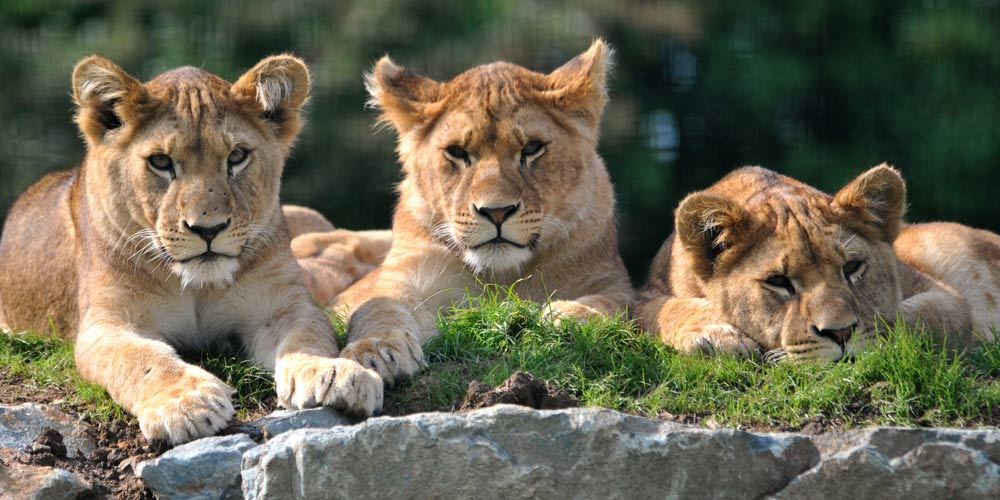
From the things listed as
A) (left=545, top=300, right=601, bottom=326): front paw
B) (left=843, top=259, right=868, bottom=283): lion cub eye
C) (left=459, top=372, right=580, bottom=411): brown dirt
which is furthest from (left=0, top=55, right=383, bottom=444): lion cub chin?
(left=843, top=259, right=868, bottom=283): lion cub eye

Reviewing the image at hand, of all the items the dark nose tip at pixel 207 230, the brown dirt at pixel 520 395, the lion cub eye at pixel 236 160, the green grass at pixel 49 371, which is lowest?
the green grass at pixel 49 371

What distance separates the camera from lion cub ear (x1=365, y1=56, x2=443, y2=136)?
5.66 meters

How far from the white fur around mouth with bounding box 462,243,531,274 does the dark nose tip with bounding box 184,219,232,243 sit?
101 centimetres

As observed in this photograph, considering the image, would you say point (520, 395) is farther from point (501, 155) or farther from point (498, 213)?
point (501, 155)

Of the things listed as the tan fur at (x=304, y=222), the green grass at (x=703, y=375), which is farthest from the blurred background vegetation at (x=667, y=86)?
the green grass at (x=703, y=375)

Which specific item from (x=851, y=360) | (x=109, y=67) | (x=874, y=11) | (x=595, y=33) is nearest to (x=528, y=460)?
(x=851, y=360)

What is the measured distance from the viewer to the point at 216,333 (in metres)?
5.02

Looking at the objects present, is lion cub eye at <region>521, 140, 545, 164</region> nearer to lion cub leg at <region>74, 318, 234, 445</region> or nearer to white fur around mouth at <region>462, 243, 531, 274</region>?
white fur around mouth at <region>462, 243, 531, 274</region>

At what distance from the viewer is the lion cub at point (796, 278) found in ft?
15.3

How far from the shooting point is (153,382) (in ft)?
14.2

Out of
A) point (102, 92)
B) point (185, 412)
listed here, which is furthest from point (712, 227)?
point (102, 92)

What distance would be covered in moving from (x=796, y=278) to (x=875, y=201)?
46cm

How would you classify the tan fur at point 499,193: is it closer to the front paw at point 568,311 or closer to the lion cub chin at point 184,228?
the front paw at point 568,311

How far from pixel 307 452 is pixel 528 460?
57 cm
